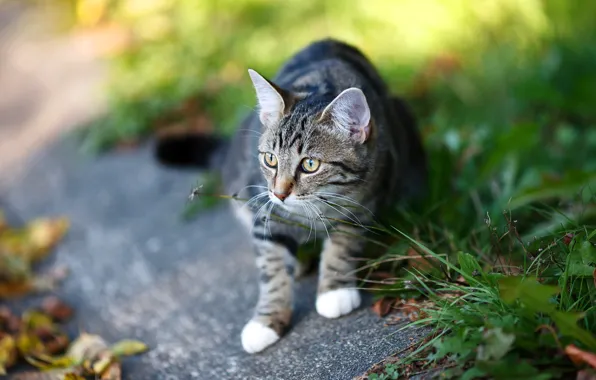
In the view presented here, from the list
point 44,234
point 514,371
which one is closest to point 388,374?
point 514,371

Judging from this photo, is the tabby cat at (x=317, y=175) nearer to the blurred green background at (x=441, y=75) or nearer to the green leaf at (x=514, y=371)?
the blurred green background at (x=441, y=75)

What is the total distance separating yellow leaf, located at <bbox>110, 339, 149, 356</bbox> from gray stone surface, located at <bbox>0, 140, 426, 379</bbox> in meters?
0.04

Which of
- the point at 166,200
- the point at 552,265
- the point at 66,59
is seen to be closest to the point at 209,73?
the point at 166,200

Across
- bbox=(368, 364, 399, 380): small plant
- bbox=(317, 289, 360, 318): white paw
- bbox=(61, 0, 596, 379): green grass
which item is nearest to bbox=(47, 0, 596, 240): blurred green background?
bbox=(61, 0, 596, 379): green grass

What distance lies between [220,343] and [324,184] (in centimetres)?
79

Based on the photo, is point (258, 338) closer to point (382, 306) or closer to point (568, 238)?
point (382, 306)

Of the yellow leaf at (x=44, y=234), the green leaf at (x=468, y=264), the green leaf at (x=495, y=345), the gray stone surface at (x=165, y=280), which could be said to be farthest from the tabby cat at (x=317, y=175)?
the yellow leaf at (x=44, y=234)

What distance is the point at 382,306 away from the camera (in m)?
2.33

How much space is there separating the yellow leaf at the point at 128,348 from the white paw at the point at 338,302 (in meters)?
0.76

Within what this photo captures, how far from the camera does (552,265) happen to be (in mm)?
2035

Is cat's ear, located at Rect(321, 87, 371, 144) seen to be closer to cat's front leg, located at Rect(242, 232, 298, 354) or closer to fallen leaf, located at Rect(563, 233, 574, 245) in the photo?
cat's front leg, located at Rect(242, 232, 298, 354)

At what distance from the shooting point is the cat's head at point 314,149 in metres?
2.23

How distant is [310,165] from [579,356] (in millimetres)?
1038

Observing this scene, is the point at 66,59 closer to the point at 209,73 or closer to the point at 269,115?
the point at 209,73
